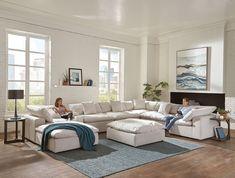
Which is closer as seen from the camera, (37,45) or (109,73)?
(37,45)

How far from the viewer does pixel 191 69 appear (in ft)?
24.7

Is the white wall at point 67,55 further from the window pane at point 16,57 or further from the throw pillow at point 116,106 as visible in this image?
the throw pillow at point 116,106

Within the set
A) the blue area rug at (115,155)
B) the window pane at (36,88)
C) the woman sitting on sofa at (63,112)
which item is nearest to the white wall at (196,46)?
the blue area rug at (115,155)

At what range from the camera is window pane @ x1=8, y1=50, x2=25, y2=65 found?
6069 mm

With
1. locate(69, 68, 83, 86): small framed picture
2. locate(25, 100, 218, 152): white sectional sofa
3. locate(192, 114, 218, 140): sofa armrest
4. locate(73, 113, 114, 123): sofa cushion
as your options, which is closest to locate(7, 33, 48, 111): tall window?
locate(69, 68, 83, 86): small framed picture

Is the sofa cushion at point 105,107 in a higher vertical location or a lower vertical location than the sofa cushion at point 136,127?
higher

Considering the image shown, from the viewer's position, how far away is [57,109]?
579 centimetres

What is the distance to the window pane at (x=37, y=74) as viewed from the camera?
21.2ft

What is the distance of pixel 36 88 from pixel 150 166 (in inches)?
172

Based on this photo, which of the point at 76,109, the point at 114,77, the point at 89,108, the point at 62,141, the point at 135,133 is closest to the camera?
the point at 62,141

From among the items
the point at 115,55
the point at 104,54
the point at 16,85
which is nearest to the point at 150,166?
the point at 16,85

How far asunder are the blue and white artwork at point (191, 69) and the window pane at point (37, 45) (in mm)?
4559

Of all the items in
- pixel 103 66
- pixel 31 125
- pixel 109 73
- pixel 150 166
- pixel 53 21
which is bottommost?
pixel 150 166

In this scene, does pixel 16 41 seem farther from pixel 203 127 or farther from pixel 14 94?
pixel 203 127
